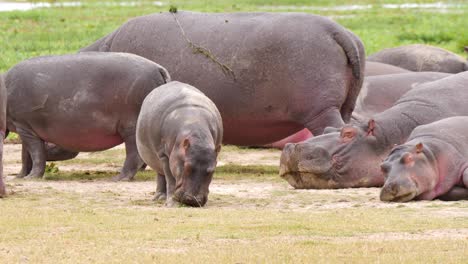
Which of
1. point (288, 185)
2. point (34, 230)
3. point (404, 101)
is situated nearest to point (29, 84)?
point (288, 185)

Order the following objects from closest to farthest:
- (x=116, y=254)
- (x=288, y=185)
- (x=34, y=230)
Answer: (x=116, y=254)
(x=34, y=230)
(x=288, y=185)

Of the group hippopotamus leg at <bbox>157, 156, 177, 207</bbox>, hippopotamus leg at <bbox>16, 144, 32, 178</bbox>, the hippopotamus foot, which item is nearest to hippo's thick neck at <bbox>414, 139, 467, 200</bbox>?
hippopotamus leg at <bbox>157, 156, 177, 207</bbox>

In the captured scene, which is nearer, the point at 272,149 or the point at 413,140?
the point at 413,140

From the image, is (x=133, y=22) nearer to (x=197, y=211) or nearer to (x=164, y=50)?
(x=164, y=50)

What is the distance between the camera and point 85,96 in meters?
13.2

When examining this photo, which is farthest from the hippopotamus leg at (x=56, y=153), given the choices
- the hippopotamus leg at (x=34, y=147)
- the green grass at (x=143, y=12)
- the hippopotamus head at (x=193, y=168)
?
the green grass at (x=143, y=12)

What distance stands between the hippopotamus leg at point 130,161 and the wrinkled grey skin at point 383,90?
3274 mm

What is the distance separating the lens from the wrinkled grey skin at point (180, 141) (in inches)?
410

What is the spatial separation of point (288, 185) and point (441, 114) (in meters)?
1.62

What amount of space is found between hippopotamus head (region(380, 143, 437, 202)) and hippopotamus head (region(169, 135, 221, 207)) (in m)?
1.46

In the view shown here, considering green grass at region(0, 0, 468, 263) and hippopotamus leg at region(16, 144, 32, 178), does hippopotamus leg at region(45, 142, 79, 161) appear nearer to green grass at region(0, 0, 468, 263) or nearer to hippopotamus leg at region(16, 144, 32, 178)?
green grass at region(0, 0, 468, 263)

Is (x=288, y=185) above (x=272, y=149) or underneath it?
above

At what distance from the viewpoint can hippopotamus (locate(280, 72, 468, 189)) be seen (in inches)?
480

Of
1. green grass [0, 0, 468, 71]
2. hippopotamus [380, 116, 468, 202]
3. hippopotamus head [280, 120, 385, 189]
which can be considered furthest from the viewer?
green grass [0, 0, 468, 71]
